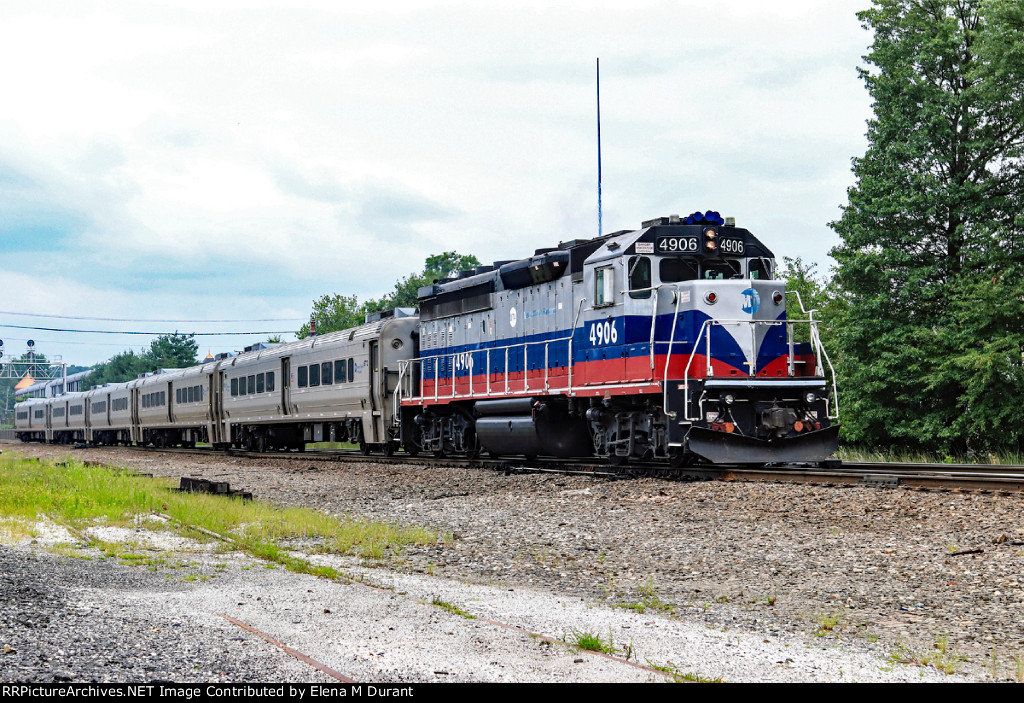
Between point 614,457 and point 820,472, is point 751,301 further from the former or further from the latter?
point 614,457

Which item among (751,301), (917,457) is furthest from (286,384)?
(751,301)

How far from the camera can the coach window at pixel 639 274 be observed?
15.9 metres

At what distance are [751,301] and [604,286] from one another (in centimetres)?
238

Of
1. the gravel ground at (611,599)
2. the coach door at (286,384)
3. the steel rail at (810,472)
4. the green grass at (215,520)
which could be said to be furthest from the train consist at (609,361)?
the green grass at (215,520)

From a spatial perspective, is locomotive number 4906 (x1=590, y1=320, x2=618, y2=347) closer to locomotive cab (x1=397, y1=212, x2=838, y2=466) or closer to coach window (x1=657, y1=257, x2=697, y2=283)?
locomotive cab (x1=397, y1=212, x2=838, y2=466)

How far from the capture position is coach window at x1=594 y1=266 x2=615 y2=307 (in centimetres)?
1622

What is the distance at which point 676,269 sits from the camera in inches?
627

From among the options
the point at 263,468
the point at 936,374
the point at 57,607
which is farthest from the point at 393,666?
the point at 936,374

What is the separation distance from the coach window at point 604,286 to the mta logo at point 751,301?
82.5 inches

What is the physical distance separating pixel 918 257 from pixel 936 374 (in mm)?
3862

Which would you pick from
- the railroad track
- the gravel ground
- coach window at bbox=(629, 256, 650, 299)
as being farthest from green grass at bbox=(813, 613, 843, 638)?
coach window at bbox=(629, 256, 650, 299)

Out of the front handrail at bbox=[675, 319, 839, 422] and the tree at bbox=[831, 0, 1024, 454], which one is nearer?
the front handrail at bbox=[675, 319, 839, 422]

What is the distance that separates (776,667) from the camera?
511 cm

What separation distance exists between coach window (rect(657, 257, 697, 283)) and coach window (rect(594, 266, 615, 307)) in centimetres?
83
